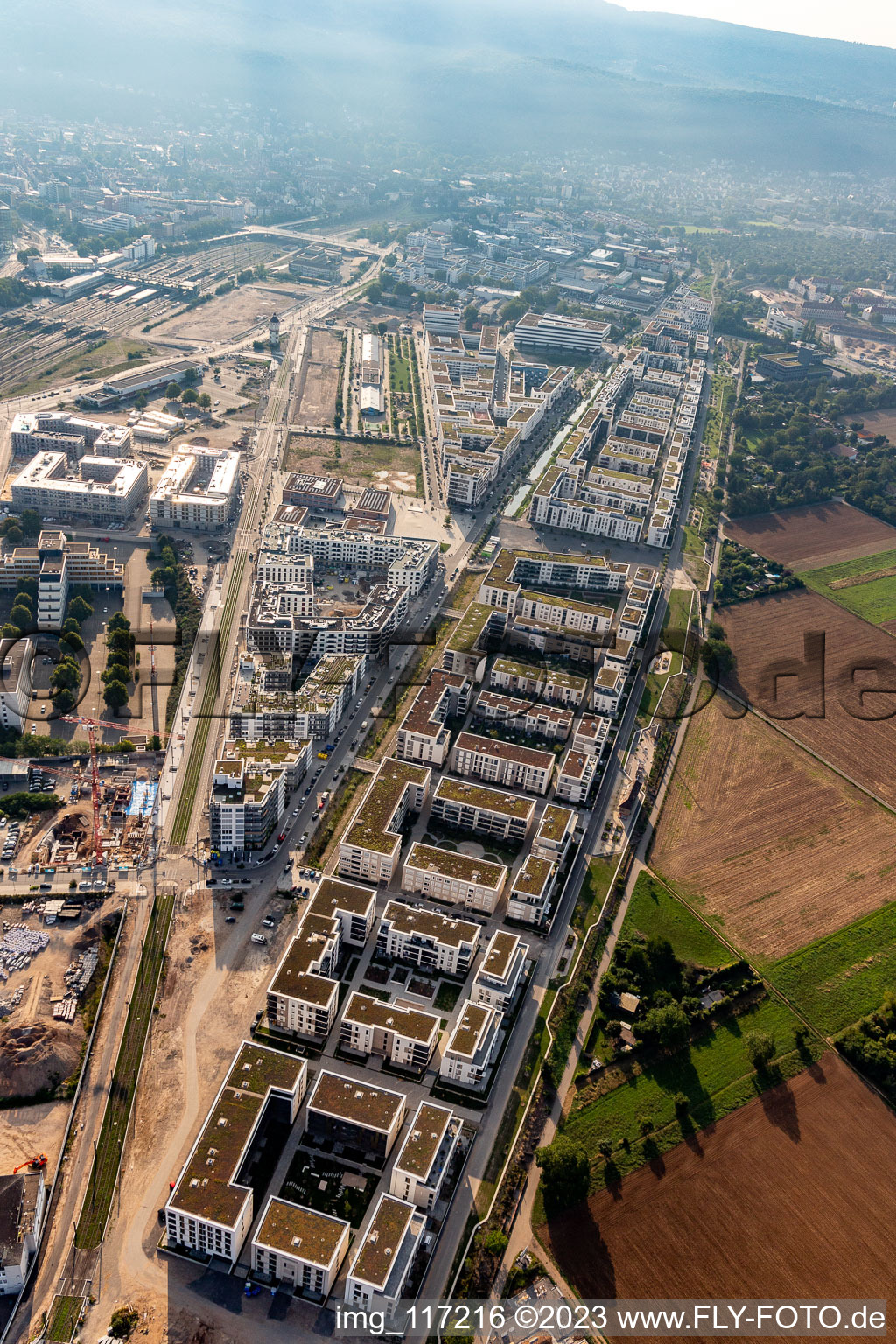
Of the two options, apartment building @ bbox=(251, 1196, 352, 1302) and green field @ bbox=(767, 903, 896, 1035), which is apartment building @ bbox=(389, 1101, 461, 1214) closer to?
apartment building @ bbox=(251, 1196, 352, 1302)

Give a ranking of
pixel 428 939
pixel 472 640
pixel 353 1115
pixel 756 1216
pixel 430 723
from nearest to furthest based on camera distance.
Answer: pixel 756 1216 < pixel 353 1115 < pixel 428 939 < pixel 430 723 < pixel 472 640

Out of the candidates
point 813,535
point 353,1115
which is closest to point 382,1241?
point 353,1115

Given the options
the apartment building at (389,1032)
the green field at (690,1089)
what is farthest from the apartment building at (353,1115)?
the green field at (690,1089)

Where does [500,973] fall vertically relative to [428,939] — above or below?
above

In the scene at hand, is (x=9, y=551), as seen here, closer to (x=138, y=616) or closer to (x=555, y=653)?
(x=138, y=616)

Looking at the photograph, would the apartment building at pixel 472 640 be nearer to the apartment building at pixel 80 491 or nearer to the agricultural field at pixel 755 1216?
the agricultural field at pixel 755 1216

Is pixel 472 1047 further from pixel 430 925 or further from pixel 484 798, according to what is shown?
pixel 484 798

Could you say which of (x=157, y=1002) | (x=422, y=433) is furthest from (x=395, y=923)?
(x=422, y=433)

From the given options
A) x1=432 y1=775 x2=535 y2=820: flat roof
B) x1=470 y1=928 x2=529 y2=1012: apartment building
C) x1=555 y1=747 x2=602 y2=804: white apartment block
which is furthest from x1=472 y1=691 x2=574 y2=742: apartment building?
x1=470 y1=928 x2=529 y2=1012: apartment building
